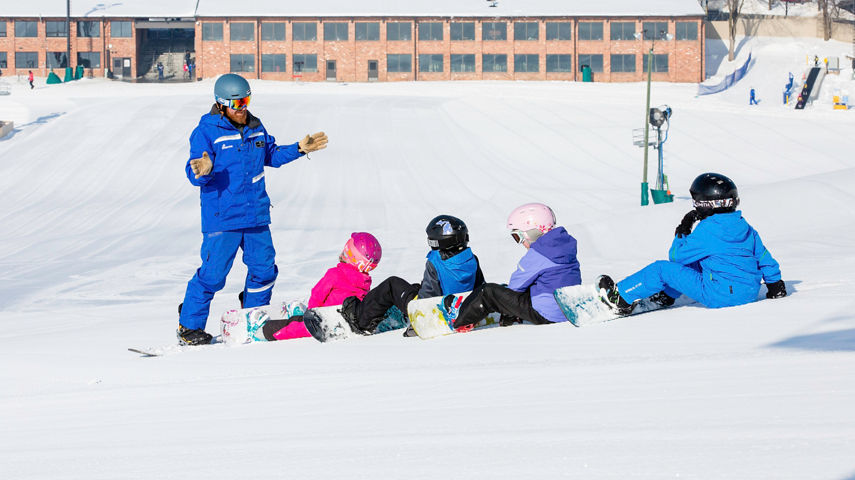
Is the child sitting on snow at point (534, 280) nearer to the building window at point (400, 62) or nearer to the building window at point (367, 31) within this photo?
the building window at point (400, 62)

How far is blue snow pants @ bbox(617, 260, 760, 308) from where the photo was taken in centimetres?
623

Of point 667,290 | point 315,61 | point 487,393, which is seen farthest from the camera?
point 315,61

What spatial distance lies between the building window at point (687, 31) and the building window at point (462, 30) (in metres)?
13.8

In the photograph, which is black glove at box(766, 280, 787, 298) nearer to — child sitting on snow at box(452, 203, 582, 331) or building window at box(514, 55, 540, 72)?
child sitting on snow at box(452, 203, 582, 331)

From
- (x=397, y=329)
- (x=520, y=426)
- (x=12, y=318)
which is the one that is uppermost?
(x=520, y=426)

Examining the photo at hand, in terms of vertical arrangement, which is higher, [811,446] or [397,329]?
[811,446]

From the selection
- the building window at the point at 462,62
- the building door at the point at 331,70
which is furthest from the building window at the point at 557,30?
the building door at the point at 331,70

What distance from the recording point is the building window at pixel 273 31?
61.6 metres

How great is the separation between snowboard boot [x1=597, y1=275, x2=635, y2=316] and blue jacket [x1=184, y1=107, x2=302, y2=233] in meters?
2.51

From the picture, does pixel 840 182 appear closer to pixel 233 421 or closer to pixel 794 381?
pixel 794 381

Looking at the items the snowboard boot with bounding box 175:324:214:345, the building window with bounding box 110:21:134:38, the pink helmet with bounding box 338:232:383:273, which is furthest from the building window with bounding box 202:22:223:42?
the pink helmet with bounding box 338:232:383:273

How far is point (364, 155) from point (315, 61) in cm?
3052

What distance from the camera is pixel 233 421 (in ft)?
13.2

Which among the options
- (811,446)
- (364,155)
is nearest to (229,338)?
(811,446)
